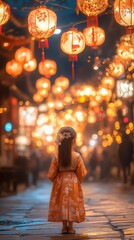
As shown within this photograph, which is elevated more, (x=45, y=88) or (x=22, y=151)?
(x=45, y=88)

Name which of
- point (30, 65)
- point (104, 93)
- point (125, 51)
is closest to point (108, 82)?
point (104, 93)

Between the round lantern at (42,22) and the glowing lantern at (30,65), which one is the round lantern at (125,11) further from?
the glowing lantern at (30,65)

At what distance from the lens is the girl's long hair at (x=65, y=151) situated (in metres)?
10.2

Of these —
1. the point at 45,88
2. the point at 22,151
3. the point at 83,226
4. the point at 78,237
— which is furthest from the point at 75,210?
the point at 22,151

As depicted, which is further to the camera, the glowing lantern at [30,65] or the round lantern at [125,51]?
the glowing lantern at [30,65]

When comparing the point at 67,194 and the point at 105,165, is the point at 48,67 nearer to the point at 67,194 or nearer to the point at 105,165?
the point at 67,194

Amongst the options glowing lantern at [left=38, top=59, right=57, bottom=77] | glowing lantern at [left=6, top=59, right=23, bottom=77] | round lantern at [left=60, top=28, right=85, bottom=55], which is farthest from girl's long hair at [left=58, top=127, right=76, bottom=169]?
glowing lantern at [left=38, top=59, right=57, bottom=77]

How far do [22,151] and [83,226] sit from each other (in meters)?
29.6

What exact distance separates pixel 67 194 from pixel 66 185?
0.59ft

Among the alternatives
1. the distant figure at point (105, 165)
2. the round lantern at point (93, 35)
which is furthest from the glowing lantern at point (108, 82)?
the distant figure at point (105, 165)

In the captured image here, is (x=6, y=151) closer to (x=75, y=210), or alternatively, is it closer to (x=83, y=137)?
(x=83, y=137)

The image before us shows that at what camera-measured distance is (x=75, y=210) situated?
9891 mm

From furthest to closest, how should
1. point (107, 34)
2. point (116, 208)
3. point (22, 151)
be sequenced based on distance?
point (22, 151) < point (107, 34) < point (116, 208)

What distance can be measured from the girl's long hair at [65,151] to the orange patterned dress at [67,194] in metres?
0.09
